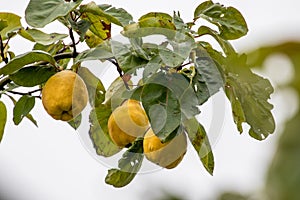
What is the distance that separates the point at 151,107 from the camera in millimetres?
1110

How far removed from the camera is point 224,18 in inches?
54.1

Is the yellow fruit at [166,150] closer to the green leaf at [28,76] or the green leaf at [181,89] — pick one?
the green leaf at [181,89]

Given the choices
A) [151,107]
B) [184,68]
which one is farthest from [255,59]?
[184,68]

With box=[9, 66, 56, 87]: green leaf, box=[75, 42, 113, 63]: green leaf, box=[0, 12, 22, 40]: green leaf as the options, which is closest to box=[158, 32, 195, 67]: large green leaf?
box=[75, 42, 113, 63]: green leaf

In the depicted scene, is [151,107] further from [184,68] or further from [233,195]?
[233,195]

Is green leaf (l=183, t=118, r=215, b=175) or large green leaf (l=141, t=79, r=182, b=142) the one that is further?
green leaf (l=183, t=118, r=215, b=175)

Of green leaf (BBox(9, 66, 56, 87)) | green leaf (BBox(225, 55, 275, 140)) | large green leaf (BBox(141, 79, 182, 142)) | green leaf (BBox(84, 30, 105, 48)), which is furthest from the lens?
green leaf (BBox(84, 30, 105, 48))

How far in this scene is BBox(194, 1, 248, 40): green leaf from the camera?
53.6 inches

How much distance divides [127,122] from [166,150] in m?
0.11

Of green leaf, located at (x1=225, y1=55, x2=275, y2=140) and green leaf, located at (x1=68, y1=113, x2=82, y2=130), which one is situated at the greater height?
green leaf, located at (x1=225, y1=55, x2=275, y2=140)

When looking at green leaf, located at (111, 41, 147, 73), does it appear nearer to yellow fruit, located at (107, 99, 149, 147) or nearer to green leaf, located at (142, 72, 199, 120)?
green leaf, located at (142, 72, 199, 120)

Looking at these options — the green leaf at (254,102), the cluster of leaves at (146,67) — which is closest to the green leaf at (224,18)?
the cluster of leaves at (146,67)

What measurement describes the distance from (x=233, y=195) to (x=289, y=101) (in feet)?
0.18

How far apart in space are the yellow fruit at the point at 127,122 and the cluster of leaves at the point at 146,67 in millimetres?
32
